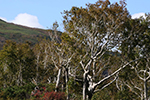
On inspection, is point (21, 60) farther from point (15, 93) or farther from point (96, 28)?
point (96, 28)

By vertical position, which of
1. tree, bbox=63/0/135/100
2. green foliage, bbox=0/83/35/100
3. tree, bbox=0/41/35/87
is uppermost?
tree, bbox=63/0/135/100

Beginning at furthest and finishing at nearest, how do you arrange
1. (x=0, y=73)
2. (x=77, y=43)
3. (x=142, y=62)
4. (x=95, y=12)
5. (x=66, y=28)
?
(x=0, y=73)
(x=142, y=62)
(x=66, y=28)
(x=77, y=43)
(x=95, y=12)

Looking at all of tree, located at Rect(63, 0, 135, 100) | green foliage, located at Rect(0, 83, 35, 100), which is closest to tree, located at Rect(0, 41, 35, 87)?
green foliage, located at Rect(0, 83, 35, 100)

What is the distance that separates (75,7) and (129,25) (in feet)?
20.1

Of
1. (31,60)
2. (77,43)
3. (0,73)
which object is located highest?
(77,43)

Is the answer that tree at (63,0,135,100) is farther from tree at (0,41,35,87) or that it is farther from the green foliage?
tree at (0,41,35,87)

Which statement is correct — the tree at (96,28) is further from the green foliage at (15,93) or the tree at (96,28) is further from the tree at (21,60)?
the tree at (21,60)

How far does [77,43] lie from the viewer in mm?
22844

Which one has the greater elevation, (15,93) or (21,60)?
(21,60)

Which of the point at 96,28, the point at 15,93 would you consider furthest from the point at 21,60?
the point at 96,28

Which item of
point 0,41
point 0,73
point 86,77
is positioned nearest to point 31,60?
point 0,73

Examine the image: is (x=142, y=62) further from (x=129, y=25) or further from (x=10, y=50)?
(x=10, y=50)

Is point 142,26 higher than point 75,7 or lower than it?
lower

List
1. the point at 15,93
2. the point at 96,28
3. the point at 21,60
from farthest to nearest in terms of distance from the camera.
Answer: the point at 21,60
the point at 15,93
the point at 96,28
